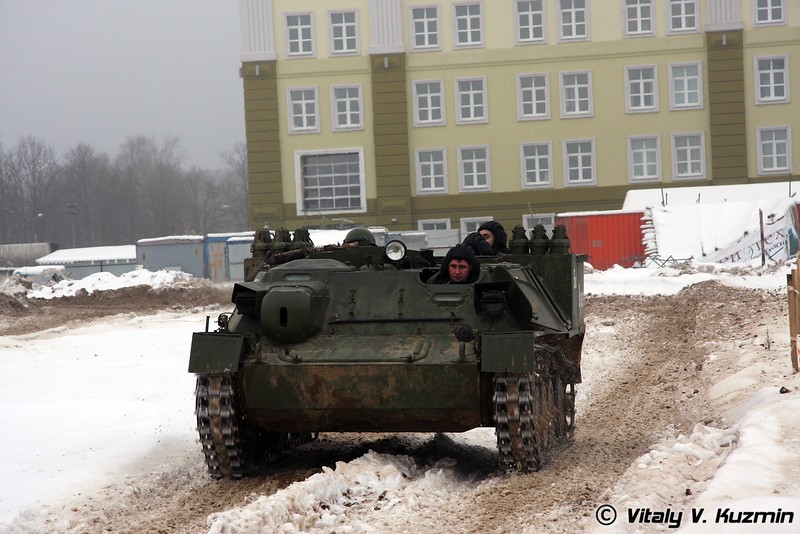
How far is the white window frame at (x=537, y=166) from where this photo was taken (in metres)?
45.7

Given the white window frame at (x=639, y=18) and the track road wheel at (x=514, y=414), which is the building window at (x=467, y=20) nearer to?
the white window frame at (x=639, y=18)

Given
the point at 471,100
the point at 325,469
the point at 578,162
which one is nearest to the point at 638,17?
the point at 578,162

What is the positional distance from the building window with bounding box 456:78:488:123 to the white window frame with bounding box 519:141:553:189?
202cm

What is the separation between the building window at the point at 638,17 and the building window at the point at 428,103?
764 centimetres

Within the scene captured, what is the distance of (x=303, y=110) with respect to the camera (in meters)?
45.6

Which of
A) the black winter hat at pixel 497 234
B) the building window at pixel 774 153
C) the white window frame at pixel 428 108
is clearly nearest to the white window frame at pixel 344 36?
the white window frame at pixel 428 108

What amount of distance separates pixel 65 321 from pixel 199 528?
2281cm

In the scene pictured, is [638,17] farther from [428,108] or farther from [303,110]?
[303,110]

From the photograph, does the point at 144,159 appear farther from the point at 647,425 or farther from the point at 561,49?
the point at 647,425

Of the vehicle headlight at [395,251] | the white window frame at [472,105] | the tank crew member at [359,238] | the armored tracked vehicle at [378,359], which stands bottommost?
the armored tracked vehicle at [378,359]

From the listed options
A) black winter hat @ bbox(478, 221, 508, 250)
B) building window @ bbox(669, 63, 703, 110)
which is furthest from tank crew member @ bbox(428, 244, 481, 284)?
building window @ bbox(669, 63, 703, 110)

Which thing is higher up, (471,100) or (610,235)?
(471,100)

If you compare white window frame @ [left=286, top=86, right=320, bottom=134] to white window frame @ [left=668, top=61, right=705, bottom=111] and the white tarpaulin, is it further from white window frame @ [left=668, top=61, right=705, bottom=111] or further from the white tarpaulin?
the white tarpaulin

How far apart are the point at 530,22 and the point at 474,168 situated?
19.9ft
